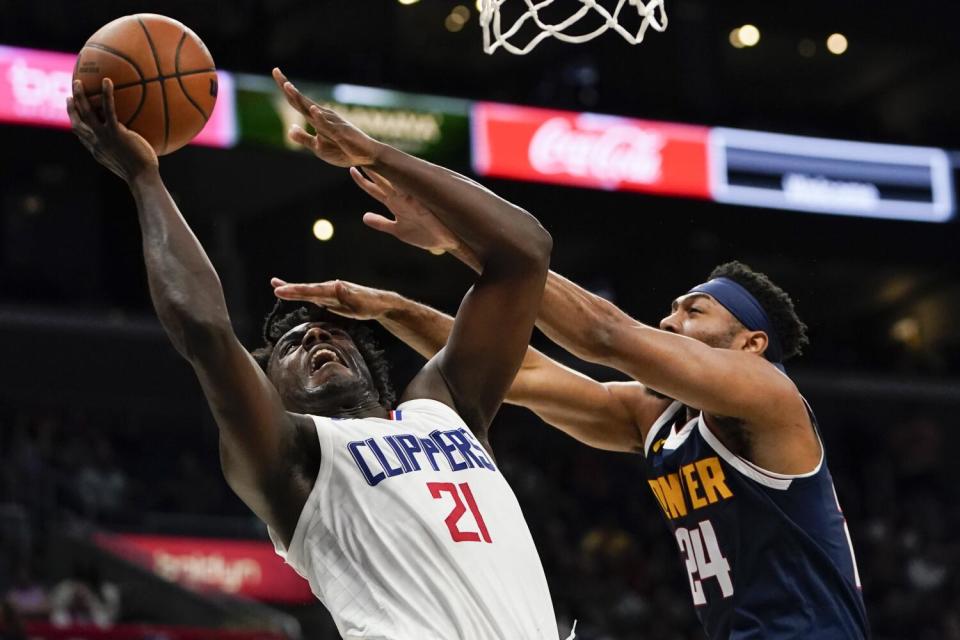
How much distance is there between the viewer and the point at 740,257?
18.4m

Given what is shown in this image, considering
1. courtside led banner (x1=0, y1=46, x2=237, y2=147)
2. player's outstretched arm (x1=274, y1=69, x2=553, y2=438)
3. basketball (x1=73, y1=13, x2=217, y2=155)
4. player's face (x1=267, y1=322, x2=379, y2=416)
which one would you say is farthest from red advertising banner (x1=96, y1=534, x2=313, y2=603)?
basketball (x1=73, y1=13, x2=217, y2=155)

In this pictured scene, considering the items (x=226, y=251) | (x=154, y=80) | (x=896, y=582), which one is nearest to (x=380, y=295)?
(x=154, y=80)

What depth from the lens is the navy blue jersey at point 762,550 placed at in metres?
4.26

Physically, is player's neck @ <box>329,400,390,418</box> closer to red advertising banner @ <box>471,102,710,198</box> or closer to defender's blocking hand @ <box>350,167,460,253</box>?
defender's blocking hand @ <box>350,167,460,253</box>

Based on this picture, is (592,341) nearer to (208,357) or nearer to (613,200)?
(208,357)

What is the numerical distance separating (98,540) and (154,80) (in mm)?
9491

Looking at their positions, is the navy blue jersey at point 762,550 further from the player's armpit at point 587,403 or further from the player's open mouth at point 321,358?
the player's open mouth at point 321,358

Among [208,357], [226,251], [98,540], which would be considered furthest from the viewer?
[226,251]

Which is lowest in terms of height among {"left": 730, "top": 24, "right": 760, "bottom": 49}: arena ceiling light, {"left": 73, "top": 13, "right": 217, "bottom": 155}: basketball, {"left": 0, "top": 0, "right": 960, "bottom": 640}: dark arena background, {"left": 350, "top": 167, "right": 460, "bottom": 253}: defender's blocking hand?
{"left": 0, "top": 0, "right": 960, "bottom": 640}: dark arena background

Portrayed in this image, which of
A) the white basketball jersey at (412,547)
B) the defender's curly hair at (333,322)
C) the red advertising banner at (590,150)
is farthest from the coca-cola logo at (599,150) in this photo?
the white basketball jersey at (412,547)

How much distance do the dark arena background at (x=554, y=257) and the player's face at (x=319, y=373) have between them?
232 inches

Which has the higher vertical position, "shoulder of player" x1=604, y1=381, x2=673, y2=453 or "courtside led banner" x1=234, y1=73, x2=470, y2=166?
"courtside led banner" x1=234, y1=73, x2=470, y2=166

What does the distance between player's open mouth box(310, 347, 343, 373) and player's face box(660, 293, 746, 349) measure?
113 centimetres

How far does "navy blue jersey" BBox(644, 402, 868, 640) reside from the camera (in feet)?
14.0
